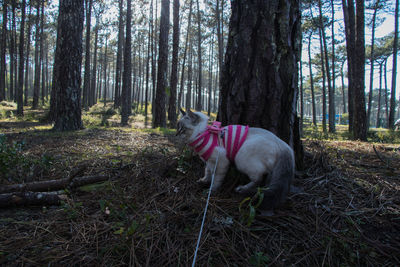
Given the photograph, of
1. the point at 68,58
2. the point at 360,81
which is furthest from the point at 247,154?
the point at 360,81

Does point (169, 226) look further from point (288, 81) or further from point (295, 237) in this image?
point (288, 81)

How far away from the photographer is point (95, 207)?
6.40ft

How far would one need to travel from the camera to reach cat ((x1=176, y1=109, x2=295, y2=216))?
168cm

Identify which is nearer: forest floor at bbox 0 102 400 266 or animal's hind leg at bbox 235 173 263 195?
forest floor at bbox 0 102 400 266

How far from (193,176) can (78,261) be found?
124 centimetres

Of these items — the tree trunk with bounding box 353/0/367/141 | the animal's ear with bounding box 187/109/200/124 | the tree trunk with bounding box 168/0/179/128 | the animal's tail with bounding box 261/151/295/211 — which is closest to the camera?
the animal's tail with bounding box 261/151/295/211

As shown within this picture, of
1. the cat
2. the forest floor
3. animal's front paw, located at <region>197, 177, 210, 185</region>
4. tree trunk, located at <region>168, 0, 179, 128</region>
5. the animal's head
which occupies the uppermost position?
tree trunk, located at <region>168, 0, 179, 128</region>

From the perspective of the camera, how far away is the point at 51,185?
87.0 inches

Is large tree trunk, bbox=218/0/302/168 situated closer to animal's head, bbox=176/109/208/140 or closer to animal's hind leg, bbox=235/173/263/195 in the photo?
animal's head, bbox=176/109/208/140

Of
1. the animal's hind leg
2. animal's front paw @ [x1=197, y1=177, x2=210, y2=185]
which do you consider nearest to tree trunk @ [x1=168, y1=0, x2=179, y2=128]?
animal's front paw @ [x1=197, y1=177, x2=210, y2=185]

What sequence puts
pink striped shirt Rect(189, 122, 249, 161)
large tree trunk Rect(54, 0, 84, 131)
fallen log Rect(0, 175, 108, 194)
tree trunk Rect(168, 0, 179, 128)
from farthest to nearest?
1. tree trunk Rect(168, 0, 179, 128)
2. large tree trunk Rect(54, 0, 84, 131)
3. fallen log Rect(0, 175, 108, 194)
4. pink striped shirt Rect(189, 122, 249, 161)

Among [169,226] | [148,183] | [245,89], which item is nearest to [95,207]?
[148,183]

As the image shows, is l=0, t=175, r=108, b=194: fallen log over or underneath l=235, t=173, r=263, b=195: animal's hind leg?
underneath

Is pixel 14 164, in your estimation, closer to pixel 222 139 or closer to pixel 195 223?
pixel 195 223
